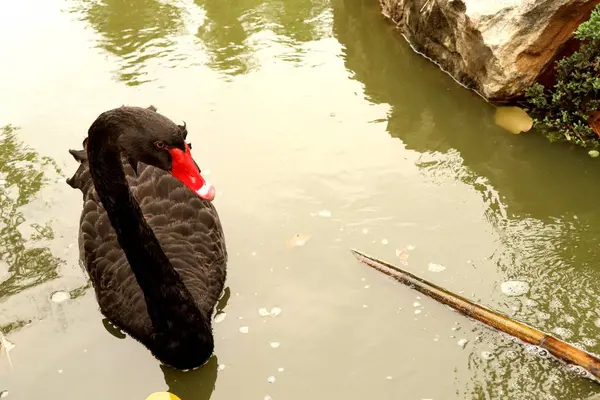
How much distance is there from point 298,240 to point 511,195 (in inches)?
60.5

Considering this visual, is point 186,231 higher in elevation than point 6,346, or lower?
higher

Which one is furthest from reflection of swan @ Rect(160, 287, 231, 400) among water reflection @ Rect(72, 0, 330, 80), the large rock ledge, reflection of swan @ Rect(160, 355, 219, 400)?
water reflection @ Rect(72, 0, 330, 80)

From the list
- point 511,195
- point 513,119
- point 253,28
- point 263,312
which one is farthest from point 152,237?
point 253,28

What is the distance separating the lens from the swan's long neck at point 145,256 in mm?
2850

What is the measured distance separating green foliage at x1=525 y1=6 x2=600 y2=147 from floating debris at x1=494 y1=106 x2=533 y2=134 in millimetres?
82

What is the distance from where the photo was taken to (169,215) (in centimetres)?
367

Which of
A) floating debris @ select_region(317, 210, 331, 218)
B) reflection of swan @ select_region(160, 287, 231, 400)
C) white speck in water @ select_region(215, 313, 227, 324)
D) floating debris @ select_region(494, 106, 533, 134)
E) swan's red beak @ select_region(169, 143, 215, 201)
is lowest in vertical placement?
reflection of swan @ select_region(160, 287, 231, 400)

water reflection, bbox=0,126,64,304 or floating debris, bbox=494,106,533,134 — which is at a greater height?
floating debris, bbox=494,106,533,134

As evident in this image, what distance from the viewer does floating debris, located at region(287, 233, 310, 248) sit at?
4020mm

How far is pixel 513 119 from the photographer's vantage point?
4.92m

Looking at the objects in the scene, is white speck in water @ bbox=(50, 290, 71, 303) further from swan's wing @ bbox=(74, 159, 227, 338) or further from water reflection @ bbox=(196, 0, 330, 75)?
water reflection @ bbox=(196, 0, 330, 75)

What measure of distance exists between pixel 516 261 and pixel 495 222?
40 centimetres

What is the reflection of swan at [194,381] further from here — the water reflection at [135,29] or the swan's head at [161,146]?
the water reflection at [135,29]

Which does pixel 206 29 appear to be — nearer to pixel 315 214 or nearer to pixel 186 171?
pixel 315 214
